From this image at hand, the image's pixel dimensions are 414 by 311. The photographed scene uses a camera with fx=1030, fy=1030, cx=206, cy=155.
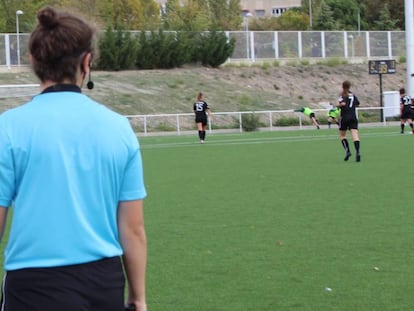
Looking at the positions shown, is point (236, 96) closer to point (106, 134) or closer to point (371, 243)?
point (371, 243)

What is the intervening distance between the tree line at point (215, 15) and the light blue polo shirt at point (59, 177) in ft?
219

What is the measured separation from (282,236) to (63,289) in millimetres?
8254

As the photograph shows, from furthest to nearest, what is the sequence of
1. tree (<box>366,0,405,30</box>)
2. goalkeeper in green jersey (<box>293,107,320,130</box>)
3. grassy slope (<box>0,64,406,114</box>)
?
tree (<box>366,0,405,30</box>) < grassy slope (<box>0,64,406,114</box>) < goalkeeper in green jersey (<box>293,107,320,130</box>)

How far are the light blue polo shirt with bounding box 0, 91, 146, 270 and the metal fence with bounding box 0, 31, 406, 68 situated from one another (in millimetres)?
63883

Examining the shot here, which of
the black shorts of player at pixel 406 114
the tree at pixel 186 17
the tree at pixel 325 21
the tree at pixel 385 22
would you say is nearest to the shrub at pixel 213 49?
the tree at pixel 186 17

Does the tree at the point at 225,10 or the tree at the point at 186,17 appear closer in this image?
the tree at the point at 186,17

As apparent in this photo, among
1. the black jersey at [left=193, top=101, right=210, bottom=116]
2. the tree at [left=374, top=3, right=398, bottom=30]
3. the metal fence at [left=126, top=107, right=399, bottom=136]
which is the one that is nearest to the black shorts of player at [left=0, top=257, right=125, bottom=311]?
the black jersey at [left=193, top=101, right=210, bottom=116]

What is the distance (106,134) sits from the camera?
3.99 metres

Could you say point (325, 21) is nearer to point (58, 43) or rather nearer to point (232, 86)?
point (232, 86)

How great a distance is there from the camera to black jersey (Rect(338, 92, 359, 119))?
24.6m

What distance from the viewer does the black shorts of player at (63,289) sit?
12.7 feet

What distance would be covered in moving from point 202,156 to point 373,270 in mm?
19865

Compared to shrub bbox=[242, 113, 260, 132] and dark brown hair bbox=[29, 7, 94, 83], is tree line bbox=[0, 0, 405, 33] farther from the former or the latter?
dark brown hair bbox=[29, 7, 94, 83]

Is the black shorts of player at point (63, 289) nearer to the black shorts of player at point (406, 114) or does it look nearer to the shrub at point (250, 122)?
the black shorts of player at point (406, 114)
